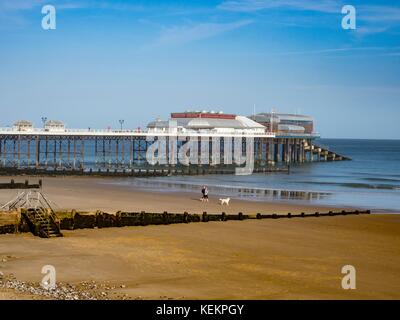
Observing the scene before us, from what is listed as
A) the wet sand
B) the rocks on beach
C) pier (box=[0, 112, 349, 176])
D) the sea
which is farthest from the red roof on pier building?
the rocks on beach

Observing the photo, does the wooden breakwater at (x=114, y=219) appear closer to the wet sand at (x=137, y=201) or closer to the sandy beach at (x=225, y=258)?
the sandy beach at (x=225, y=258)

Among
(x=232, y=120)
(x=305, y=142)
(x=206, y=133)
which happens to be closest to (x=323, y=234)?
(x=206, y=133)

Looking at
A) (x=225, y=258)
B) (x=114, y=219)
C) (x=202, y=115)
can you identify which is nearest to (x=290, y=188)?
(x=114, y=219)

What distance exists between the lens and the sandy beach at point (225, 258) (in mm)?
19453

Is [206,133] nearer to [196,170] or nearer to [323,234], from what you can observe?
[196,170]

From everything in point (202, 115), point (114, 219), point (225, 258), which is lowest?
point (225, 258)

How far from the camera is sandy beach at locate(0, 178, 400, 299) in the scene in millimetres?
19453

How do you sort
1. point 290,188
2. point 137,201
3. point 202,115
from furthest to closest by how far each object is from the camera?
point 202,115 < point 290,188 < point 137,201

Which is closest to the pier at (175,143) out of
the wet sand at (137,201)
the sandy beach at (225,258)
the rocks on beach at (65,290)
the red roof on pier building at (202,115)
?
the red roof on pier building at (202,115)

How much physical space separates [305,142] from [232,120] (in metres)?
19.4

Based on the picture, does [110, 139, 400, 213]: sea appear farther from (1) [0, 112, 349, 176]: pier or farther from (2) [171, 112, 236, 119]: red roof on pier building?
(2) [171, 112, 236, 119]: red roof on pier building

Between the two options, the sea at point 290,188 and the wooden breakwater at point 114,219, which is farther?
the sea at point 290,188

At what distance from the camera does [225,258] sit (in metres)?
24.6

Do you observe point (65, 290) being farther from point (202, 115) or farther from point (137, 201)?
point (202, 115)
